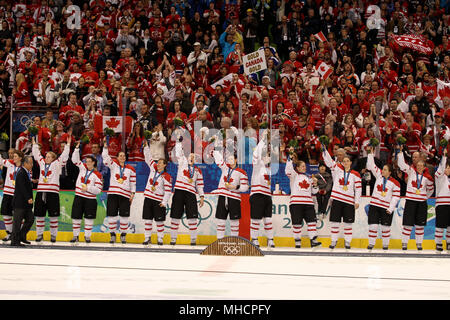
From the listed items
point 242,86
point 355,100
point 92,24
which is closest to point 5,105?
point 92,24

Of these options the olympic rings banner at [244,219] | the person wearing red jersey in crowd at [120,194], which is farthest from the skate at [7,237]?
the person wearing red jersey in crowd at [120,194]

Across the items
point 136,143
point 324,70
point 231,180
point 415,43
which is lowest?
point 231,180

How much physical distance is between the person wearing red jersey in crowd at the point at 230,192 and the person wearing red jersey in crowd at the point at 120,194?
1.65 meters

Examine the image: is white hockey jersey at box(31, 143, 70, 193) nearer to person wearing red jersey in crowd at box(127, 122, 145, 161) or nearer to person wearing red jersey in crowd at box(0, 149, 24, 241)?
person wearing red jersey in crowd at box(0, 149, 24, 241)

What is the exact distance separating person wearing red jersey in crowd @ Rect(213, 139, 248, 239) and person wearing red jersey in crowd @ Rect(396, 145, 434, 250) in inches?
114

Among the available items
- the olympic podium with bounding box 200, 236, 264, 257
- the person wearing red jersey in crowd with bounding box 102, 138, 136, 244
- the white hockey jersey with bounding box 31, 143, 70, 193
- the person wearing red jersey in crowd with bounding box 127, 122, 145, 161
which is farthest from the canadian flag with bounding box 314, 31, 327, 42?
the olympic podium with bounding box 200, 236, 264, 257

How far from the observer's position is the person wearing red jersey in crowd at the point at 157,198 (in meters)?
12.1

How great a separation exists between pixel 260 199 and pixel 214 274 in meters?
3.76

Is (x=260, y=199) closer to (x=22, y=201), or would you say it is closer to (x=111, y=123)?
→ (x=111, y=123)

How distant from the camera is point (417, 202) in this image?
1170cm

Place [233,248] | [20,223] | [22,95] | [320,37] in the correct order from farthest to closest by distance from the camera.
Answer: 1. [320,37]
2. [22,95]
3. [20,223]
4. [233,248]

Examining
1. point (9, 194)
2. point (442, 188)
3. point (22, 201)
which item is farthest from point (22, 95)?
point (442, 188)

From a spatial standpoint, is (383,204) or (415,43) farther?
(415,43)

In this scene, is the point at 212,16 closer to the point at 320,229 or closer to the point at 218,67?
the point at 218,67
